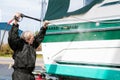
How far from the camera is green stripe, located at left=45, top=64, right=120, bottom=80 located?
5.75 m

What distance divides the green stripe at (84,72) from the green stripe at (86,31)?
18.3 inches

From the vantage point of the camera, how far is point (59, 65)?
21.6 feet

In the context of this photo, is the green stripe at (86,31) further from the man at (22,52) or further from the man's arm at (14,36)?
the man's arm at (14,36)

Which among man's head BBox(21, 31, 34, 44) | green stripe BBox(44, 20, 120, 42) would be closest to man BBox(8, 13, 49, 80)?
man's head BBox(21, 31, 34, 44)

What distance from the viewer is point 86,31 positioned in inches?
244

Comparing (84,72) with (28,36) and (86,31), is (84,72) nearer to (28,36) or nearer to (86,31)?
(86,31)

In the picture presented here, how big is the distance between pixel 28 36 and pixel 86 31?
965 millimetres

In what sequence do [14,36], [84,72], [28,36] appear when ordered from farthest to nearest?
[84,72] → [28,36] → [14,36]

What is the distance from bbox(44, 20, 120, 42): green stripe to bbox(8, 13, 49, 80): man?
74 centimetres

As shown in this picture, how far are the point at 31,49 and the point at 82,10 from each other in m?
1.24

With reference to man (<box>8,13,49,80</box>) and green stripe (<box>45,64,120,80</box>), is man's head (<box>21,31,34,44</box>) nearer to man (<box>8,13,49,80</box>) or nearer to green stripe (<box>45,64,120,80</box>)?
man (<box>8,13,49,80</box>)

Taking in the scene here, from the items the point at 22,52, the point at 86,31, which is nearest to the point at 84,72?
the point at 86,31

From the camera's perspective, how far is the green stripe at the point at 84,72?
5.75 m

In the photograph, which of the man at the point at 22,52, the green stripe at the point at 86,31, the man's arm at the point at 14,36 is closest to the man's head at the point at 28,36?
the man at the point at 22,52
